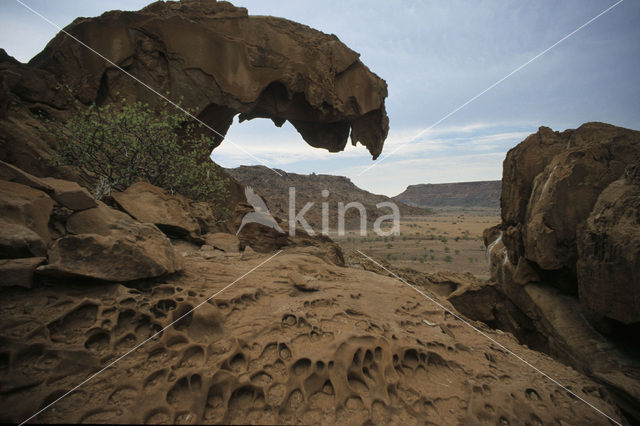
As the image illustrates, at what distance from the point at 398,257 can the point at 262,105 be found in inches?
463

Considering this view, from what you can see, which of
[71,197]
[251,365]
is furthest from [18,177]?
[251,365]

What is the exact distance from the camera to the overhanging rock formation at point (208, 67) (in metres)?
10.1

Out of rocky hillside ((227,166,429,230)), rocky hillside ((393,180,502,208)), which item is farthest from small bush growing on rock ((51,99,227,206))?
rocky hillside ((393,180,502,208))

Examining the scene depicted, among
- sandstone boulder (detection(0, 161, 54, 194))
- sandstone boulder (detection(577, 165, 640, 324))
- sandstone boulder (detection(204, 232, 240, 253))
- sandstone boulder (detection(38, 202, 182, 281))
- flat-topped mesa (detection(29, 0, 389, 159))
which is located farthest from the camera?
flat-topped mesa (detection(29, 0, 389, 159))

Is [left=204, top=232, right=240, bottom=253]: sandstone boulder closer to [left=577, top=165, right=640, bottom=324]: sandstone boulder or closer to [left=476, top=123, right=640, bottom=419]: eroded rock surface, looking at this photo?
[left=476, top=123, right=640, bottom=419]: eroded rock surface

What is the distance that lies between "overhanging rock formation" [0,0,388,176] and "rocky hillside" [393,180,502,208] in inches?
3821

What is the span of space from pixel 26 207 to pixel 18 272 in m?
0.89

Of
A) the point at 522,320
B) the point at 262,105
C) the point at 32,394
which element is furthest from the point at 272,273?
the point at 262,105

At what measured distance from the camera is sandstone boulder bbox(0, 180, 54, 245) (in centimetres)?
252

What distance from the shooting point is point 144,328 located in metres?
2.40

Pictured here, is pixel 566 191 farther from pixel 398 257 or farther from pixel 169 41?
pixel 169 41

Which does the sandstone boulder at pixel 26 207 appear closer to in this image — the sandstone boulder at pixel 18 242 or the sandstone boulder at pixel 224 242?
the sandstone boulder at pixel 18 242

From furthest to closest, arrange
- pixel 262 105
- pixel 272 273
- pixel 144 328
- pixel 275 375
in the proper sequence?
pixel 262 105 → pixel 272 273 → pixel 144 328 → pixel 275 375

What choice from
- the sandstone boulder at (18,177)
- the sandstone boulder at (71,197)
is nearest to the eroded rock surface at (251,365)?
the sandstone boulder at (71,197)
